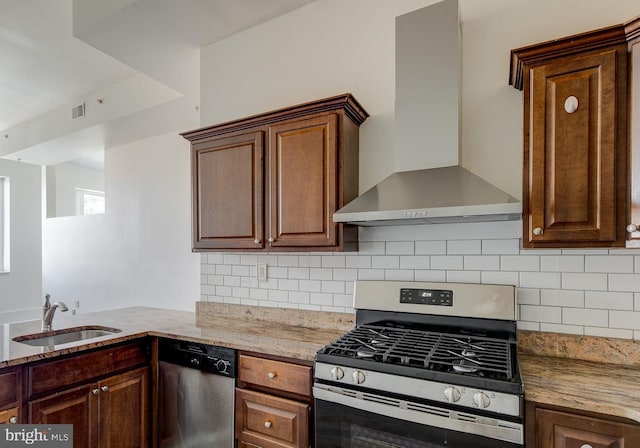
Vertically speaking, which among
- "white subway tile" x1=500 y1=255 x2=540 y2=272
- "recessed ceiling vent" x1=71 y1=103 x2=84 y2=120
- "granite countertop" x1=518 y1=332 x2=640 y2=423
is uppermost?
"recessed ceiling vent" x1=71 y1=103 x2=84 y2=120

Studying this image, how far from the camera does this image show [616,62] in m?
1.38

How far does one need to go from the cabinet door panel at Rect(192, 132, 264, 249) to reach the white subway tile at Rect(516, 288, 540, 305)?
4.64ft

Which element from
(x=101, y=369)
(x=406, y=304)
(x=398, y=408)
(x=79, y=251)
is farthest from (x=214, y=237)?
(x=79, y=251)

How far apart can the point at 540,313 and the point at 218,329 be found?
1.76 meters

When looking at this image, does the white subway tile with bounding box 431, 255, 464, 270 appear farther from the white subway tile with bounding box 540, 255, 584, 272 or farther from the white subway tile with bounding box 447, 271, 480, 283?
the white subway tile with bounding box 540, 255, 584, 272

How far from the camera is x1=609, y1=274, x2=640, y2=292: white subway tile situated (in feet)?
5.15

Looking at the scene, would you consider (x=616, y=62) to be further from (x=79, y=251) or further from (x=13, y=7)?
(x=79, y=251)

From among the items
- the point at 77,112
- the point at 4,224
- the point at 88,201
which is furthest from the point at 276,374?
the point at 88,201

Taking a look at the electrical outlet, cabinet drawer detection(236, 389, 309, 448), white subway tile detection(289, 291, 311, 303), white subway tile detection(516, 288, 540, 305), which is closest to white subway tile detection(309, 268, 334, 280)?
white subway tile detection(289, 291, 311, 303)

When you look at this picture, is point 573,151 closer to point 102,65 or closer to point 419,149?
point 419,149

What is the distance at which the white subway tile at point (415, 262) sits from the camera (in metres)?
1.99

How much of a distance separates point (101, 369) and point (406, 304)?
1702mm

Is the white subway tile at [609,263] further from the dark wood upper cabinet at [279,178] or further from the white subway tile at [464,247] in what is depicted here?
the dark wood upper cabinet at [279,178]

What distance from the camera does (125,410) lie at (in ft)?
6.83
